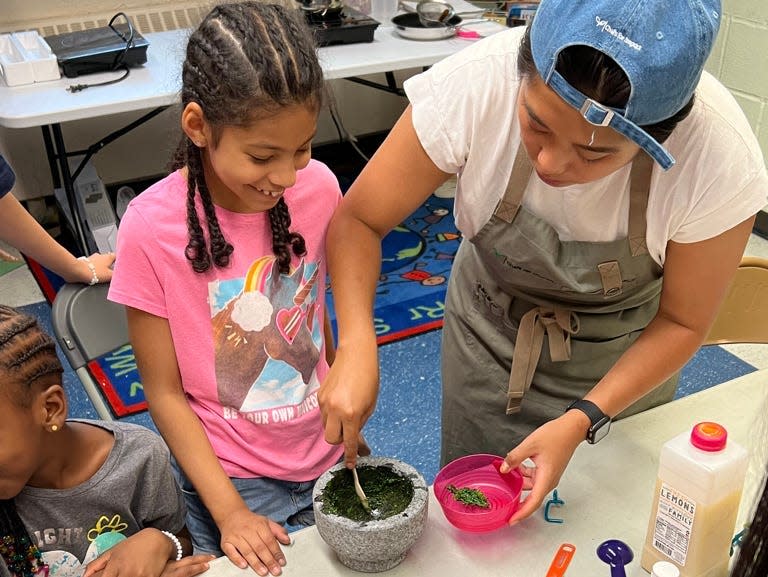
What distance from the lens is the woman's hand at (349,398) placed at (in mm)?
1012

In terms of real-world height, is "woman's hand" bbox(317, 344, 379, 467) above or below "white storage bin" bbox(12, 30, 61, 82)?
above

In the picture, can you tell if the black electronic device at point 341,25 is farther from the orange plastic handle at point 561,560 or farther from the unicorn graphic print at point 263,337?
the orange plastic handle at point 561,560

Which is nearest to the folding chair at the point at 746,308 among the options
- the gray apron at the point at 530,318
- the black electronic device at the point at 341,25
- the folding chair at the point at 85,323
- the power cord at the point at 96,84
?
the gray apron at the point at 530,318

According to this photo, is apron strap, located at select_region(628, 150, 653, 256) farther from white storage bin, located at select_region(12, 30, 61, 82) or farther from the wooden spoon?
white storage bin, located at select_region(12, 30, 61, 82)

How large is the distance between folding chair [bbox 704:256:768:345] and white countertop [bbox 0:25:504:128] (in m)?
1.30

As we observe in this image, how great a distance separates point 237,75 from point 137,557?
63 cm

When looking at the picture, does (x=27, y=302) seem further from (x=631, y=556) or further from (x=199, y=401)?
(x=631, y=556)

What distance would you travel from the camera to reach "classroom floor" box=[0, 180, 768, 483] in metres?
2.30

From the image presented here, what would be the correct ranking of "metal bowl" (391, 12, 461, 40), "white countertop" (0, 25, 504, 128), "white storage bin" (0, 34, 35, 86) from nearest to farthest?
"white countertop" (0, 25, 504, 128)
"white storage bin" (0, 34, 35, 86)
"metal bowl" (391, 12, 461, 40)

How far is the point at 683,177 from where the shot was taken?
1.06 metres

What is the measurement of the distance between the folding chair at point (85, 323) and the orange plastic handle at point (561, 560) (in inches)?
31.7

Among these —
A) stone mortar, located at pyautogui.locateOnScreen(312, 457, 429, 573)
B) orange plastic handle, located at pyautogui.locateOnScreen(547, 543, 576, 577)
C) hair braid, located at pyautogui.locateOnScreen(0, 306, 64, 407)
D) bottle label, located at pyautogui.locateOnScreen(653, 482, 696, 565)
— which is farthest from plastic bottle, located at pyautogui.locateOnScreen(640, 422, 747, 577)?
hair braid, located at pyautogui.locateOnScreen(0, 306, 64, 407)

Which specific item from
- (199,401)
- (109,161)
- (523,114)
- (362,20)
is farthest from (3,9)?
(523,114)

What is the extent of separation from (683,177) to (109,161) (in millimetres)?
3005
